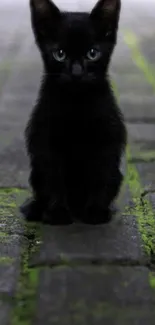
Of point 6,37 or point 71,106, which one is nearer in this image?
point 71,106

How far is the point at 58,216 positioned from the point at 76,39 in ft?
2.22

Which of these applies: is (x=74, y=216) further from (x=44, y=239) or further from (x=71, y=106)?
(x=71, y=106)

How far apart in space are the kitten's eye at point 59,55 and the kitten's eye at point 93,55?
9cm

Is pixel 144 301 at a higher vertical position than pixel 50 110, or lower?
lower

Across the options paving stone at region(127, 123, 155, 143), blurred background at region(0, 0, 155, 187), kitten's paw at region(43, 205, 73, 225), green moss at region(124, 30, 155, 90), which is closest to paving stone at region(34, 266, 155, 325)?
kitten's paw at region(43, 205, 73, 225)

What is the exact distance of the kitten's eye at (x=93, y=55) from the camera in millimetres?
2053

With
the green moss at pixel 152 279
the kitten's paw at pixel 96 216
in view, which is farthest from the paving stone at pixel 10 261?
the green moss at pixel 152 279

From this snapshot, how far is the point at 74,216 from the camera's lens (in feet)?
7.65

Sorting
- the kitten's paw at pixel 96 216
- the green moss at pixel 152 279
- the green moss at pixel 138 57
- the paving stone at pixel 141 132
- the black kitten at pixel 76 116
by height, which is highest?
the black kitten at pixel 76 116

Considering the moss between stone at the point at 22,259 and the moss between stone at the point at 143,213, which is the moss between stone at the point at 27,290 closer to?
the moss between stone at the point at 22,259

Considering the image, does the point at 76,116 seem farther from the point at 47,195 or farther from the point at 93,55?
the point at 47,195

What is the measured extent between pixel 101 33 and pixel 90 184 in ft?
1.87

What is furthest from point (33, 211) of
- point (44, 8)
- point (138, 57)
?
point (138, 57)

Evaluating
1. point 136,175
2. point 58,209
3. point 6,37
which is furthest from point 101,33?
point 6,37
